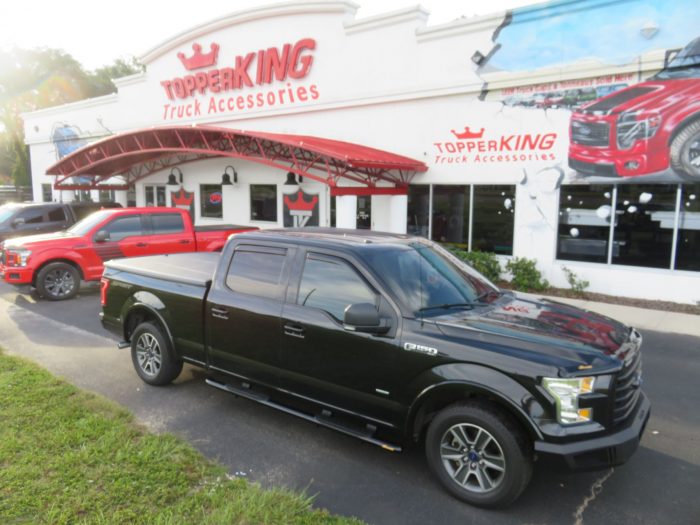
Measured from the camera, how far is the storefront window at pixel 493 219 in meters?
11.9

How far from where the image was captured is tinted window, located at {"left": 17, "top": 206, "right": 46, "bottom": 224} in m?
14.0

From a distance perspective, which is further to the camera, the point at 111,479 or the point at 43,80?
the point at 43,80

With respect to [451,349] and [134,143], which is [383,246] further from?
[134,143]

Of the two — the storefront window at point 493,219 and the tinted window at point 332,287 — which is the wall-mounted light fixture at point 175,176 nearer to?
the storefront window at point 493,219

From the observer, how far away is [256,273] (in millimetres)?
4805

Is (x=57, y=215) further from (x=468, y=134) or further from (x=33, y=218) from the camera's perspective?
(x=468, y=134)

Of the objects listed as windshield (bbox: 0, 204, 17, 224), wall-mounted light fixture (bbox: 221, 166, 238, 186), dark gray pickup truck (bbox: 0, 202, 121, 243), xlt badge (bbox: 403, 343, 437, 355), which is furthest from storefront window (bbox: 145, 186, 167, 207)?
xlt badge (bbox: 403, 343, 437, 355)

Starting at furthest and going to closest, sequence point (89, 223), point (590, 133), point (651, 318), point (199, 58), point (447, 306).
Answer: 1. point (199, 58)
2. point (89, 223)
3. point (590, 133)
4. point (651, 318)
5. point (447, 306)

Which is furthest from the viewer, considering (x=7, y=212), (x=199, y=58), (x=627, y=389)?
(x=199, y=58)

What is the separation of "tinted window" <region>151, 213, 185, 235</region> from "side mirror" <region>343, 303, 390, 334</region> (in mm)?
8891

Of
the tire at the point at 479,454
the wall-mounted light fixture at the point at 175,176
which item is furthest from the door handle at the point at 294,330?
the wall-mounted light fixture at the point at 175,176

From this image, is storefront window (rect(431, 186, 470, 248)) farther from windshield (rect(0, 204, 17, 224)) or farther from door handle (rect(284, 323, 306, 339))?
windshield (rect(0, 204, 17, 224))

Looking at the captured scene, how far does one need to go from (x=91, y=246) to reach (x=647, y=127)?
11379 millimetres

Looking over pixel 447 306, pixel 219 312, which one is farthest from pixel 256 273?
pixel 447 306
